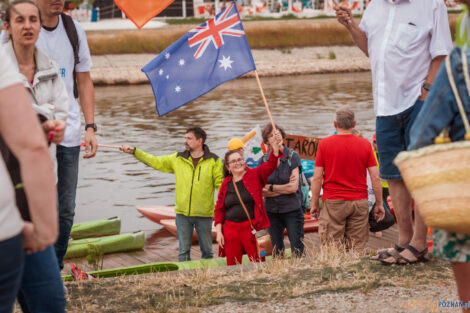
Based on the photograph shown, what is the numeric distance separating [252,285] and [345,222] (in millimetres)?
2658

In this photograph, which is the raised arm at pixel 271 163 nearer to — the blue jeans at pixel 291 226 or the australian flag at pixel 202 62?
the blue jeans at pixel 291 226

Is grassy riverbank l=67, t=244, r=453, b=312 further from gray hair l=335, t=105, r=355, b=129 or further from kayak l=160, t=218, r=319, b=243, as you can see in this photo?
kayak l=160, t=218, r=319, b=243

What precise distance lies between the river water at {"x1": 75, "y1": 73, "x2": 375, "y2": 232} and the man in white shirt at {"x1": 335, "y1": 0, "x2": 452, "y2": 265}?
292 inches

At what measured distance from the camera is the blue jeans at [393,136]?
4418 millimetres

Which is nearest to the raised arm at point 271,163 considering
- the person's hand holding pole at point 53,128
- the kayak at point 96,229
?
the person's hand holding pole at point 53,128

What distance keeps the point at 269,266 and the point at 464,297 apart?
2137 millimetres

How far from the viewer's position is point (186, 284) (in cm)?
467

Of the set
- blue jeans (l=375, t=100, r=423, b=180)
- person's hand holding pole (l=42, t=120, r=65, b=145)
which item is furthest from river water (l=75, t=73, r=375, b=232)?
person's hand holding pole (l=42, t=120, r=65, b=145)

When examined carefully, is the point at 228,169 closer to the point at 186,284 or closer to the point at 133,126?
the point at 186,284

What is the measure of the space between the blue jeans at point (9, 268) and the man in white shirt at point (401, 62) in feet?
9.30

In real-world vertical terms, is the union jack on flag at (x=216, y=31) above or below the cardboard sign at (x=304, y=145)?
above

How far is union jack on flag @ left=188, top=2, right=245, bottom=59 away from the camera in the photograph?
7.82 m

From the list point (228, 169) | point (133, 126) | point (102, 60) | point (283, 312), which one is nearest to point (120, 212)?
point (228, 169)

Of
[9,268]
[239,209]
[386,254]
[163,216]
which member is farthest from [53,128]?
[163,216]
